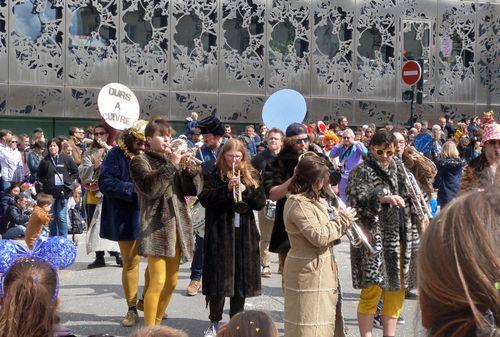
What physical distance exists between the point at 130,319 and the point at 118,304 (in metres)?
0.86

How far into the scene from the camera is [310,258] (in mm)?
5516

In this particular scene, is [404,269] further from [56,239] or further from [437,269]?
[437,269]

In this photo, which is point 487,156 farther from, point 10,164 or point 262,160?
point 10,164

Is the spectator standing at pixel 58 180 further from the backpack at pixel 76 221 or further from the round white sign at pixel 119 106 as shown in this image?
the round white sign at pixel 119 106

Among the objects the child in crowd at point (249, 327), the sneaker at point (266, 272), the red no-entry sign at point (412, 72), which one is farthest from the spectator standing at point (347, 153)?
the child in crowd at point (249, 327)

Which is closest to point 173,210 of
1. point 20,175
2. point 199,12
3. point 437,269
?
point 437,269

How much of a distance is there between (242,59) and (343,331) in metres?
17.0

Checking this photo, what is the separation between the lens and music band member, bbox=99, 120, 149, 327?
6988 millimetres

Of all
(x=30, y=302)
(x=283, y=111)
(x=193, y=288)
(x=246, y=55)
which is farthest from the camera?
(x=246, y=55)

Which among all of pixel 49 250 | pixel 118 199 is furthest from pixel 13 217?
pixel 49 250

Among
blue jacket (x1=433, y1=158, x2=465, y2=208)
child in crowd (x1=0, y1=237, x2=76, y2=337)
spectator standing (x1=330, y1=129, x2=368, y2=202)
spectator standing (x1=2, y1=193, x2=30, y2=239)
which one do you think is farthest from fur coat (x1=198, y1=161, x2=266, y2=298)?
spectator standing (x1=2, y1=193, x2=30, y2=239)

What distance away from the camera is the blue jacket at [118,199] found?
22.8 feet

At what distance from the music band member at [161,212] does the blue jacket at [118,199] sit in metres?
0.35

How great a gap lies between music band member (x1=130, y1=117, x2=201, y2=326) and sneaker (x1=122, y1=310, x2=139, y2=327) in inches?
17.7
